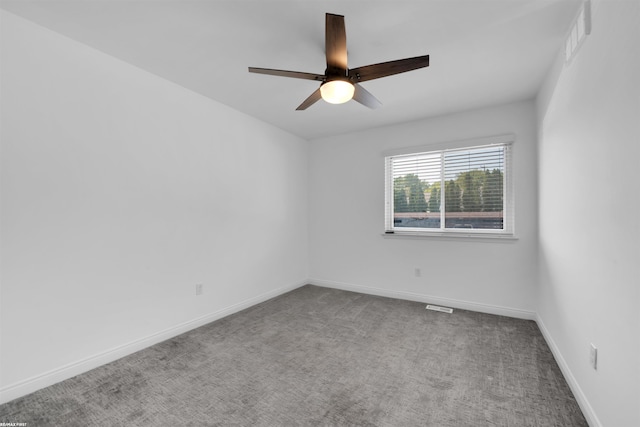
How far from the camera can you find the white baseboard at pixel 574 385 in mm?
1562

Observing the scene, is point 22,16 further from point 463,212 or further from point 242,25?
point 463,212

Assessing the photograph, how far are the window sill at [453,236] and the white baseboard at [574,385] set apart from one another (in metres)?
1.01

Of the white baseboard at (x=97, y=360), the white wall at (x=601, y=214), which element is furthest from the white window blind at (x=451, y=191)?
the white baseboard at (x=97, y=360)

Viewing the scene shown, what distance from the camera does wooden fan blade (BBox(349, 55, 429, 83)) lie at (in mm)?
1693

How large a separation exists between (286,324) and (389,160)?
8.87 feet

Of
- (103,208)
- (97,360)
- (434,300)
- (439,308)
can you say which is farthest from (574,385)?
(103,208)

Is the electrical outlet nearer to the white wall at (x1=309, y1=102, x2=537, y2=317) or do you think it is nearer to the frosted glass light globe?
Answer: the white wall at (x1=309, y1=102, x2=537, y2=317)

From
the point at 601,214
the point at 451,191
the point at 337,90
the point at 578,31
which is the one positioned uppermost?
the point at 578,31

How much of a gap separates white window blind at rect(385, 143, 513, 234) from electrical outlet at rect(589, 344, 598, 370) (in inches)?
76.2

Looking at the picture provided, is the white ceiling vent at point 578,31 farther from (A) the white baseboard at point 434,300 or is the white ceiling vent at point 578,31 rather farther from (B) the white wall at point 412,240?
(A) the white baseboard at point 434,300

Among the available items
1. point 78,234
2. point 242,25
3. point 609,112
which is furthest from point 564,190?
point 78,234

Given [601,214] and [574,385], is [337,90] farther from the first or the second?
[574,385]

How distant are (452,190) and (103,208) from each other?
385cm

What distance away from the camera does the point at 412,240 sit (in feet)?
12.6
